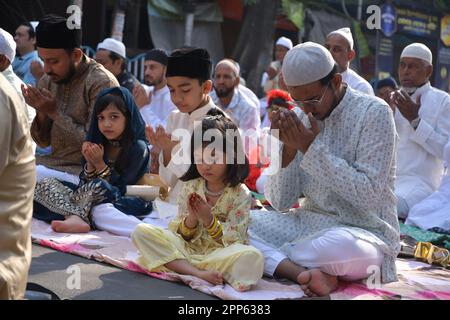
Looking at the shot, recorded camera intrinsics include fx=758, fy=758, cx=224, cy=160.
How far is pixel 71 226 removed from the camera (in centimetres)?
512

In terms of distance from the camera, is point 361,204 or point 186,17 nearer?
point 361,204

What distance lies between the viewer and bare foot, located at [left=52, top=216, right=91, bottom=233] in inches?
201

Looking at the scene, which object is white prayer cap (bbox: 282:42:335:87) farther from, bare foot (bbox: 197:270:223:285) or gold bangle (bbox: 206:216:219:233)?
bare foot (bbox: 197:270:223:285)

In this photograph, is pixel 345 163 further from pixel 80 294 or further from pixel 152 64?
pixel 152 64

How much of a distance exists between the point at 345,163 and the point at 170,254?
3.43 feet

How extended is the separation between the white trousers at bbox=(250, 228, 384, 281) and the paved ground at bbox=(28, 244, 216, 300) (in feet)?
2.06

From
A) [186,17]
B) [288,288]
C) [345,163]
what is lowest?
[288,288]

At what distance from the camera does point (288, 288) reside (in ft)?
13.0

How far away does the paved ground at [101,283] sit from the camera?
3654 millimetres

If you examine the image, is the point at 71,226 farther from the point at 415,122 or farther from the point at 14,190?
the point at 415,122

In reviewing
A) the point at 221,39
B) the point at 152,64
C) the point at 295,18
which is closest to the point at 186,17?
the point at 221,39

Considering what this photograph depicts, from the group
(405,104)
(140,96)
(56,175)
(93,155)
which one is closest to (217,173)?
(93,155)

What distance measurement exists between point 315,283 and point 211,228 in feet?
1.99

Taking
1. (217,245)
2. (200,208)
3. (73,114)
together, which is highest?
(73,114)
